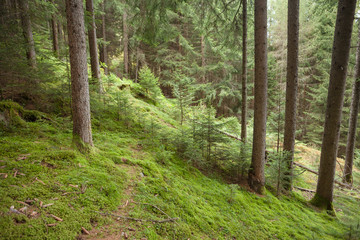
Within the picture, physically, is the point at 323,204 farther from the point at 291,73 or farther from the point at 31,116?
the point at 31,116

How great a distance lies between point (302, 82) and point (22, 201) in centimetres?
2224

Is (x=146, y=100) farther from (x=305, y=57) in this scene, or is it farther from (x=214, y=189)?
(x=305, y=57)

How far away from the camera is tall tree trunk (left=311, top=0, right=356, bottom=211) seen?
523cm

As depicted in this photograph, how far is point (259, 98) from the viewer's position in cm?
540

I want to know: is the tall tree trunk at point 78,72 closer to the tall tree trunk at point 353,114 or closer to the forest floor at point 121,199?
the forest floor at point 121,199

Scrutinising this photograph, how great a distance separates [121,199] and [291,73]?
269 inches

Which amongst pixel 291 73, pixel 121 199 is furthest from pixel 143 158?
pixel 291 73

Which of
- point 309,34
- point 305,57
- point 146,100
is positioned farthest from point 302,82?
point 146,100

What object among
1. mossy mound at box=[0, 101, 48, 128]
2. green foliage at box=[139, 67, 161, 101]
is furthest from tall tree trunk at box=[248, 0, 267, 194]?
green foliage at box=[139, 67, 161, 101]

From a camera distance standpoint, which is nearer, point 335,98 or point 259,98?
point 259,98

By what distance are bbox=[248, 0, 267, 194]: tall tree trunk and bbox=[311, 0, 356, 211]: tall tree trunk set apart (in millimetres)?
2428

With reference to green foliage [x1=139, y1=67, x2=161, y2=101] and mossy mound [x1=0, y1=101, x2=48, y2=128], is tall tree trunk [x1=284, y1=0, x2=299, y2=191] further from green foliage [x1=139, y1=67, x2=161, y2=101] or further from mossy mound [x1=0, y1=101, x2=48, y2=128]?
mossy mound [x1=0, y1=101, x2=48, y2=128]

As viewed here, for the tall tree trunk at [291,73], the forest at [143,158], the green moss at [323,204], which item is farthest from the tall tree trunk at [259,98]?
the green moss at [323,204]

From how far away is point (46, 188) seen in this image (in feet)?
8.28
